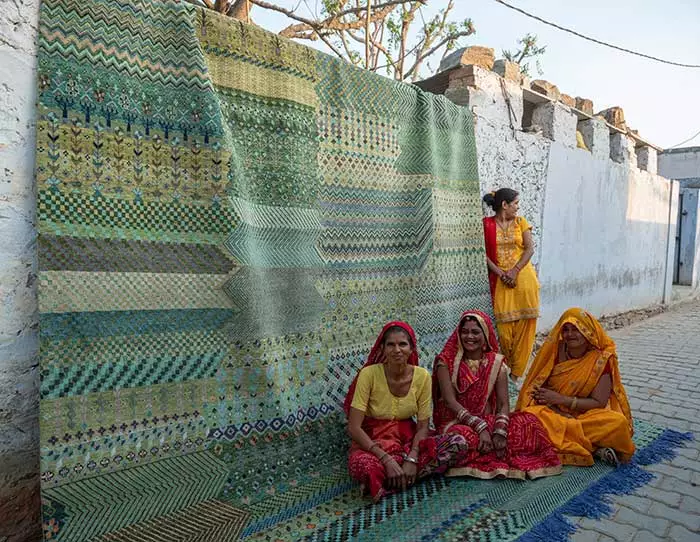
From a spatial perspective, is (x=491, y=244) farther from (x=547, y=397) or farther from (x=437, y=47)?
(x=437, y=47)

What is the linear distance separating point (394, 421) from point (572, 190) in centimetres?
475

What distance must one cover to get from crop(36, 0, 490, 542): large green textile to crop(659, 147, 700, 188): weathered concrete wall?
2182 centimetres

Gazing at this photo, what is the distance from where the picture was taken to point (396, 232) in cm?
313

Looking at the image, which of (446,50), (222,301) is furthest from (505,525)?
(446,50)

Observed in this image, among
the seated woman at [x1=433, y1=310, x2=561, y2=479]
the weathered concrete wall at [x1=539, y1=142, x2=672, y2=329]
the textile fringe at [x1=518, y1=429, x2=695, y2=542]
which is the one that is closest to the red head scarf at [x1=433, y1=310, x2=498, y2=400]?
the seated woman at [x1=433, y1=310, x2=561, y2=479]

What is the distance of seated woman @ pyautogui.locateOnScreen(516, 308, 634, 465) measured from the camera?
276 cm

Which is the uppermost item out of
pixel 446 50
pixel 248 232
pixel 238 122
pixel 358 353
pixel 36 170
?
pixel 446 50

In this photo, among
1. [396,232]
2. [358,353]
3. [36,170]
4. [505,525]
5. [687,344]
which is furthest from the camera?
[687,344]

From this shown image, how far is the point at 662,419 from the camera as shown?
3.58m

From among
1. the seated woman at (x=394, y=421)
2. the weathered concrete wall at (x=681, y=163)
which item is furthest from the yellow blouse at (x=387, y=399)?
the weathered concrete wall at (x=681, y=163)

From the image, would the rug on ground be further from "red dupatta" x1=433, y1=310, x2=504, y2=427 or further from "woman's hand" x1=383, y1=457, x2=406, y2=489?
"red dupatta" x1=433, y1=310, x2=504, y2=427

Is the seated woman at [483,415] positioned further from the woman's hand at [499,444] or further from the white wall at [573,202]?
the white wall at [573,202]

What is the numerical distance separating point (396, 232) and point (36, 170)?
6.40ft

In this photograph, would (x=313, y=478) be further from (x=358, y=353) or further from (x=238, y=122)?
(x=238, y=122)
